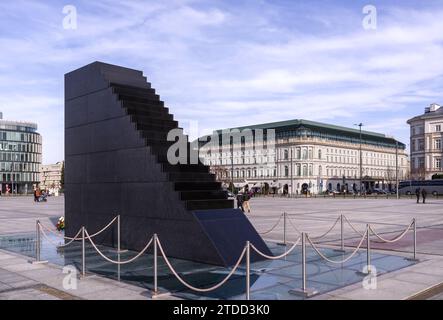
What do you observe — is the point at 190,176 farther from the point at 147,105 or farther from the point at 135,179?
the point at 147,105

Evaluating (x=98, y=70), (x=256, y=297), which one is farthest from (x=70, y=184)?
(x=256, y=297)

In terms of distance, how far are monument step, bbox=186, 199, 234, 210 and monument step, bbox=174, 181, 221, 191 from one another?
28.0 inches

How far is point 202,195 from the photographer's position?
40.9ft

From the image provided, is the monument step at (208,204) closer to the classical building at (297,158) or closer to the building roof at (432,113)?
the classical building at (297,158)

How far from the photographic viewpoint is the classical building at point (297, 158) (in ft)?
390

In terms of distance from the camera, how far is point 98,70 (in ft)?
47.2

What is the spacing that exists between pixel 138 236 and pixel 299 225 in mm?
10373

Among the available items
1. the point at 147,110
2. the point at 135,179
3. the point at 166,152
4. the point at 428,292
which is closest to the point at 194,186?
the point at 166,152

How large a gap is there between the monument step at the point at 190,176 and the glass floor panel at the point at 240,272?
234cm

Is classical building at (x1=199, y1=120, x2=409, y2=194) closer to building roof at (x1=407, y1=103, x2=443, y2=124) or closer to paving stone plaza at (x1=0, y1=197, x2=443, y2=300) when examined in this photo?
building roof at (x1=407, y1=103, x2=443, y2=124)

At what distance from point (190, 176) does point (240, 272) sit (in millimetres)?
3784

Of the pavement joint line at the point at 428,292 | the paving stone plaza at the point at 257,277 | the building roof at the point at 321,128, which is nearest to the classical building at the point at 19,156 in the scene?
the building roof at the point at 321,128
